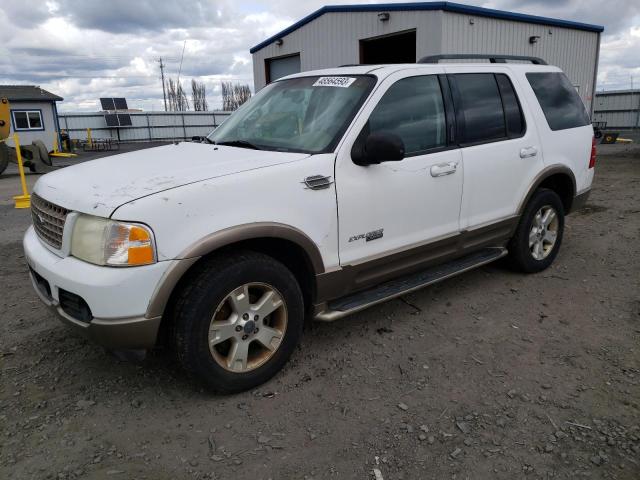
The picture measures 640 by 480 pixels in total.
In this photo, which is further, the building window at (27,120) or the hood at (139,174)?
the building window at (27,120)

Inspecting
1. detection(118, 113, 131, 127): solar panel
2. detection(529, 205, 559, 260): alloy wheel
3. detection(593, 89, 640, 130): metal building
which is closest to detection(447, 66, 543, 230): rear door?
detection(529, 205, 559, 260): alloy wheel

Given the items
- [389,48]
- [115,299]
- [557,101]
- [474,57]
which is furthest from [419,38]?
[115,299]

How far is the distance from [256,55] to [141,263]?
19.4 metres

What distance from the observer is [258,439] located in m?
2.66

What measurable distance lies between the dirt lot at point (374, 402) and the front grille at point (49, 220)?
36.3 inches

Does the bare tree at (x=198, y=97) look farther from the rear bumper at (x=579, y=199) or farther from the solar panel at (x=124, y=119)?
the rear bumper at (x=579, y=199)

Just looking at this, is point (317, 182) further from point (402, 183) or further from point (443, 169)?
point (443, 169)

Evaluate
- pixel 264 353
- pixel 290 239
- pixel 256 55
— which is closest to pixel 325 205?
pixel 290 239

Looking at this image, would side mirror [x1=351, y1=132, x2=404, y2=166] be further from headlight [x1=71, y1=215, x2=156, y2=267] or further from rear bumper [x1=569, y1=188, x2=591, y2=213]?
rear bumper [x1=569, y1=188, x2=591, y2=213]

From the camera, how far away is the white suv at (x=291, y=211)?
262 centimetres

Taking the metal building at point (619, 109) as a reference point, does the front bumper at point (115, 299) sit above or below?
below

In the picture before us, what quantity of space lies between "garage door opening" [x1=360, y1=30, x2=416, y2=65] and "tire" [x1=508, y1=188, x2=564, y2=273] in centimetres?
1087

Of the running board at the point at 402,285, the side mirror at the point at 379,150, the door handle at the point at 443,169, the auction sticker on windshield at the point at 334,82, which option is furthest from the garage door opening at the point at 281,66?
the side mirror at the point at 379,150

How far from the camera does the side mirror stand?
313cm
